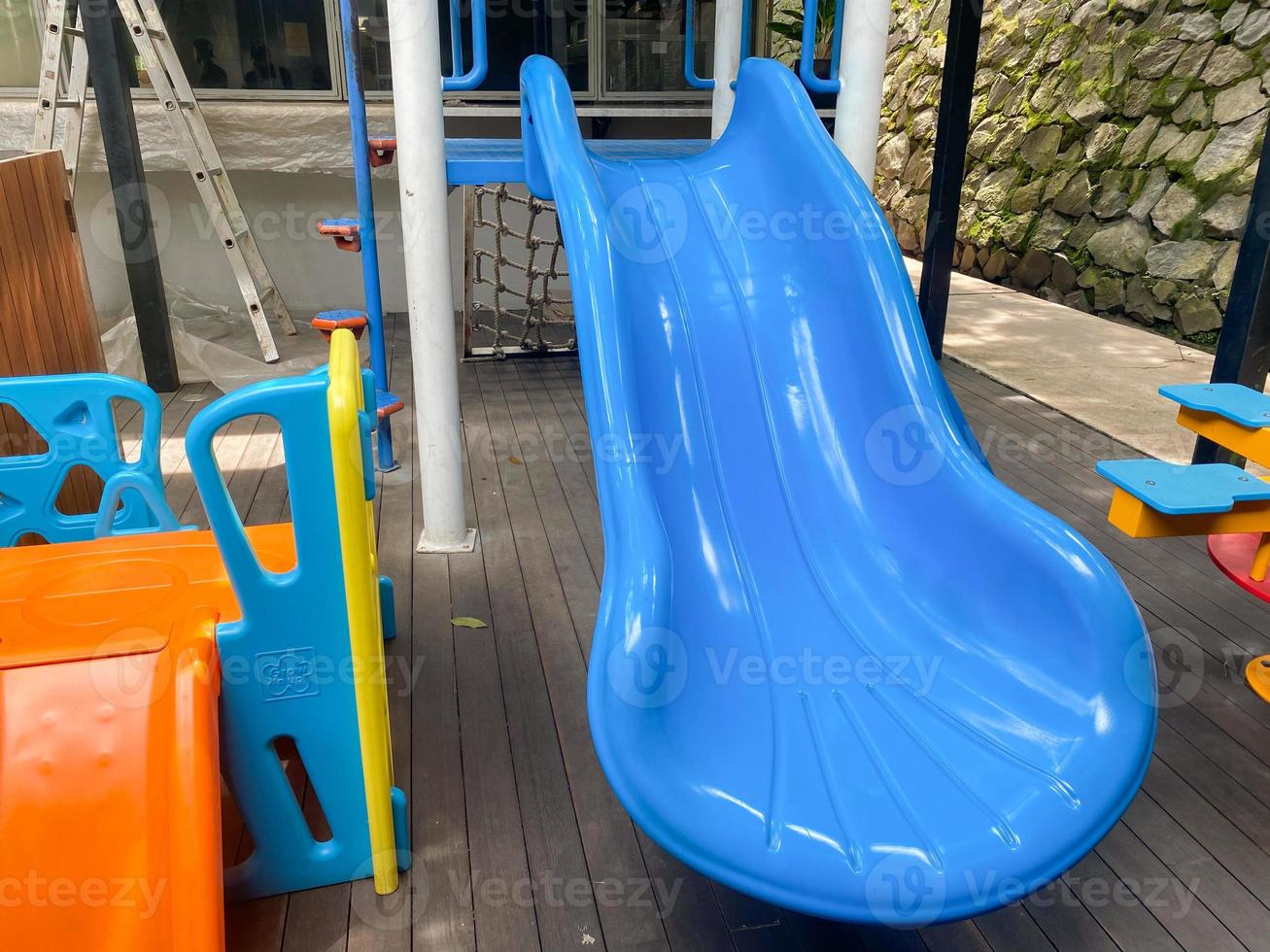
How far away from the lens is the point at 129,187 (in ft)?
13.4

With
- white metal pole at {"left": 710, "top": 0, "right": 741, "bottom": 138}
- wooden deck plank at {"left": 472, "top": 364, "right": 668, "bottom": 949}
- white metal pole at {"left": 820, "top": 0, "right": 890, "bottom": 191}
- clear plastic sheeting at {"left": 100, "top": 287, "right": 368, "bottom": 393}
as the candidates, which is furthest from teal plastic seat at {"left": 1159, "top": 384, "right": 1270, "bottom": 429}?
clear plastic sheeting at {"left": 100, "top": 287, "right": 368, "bottom": 393}

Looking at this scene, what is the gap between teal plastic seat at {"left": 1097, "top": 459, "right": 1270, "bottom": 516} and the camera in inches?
55.4

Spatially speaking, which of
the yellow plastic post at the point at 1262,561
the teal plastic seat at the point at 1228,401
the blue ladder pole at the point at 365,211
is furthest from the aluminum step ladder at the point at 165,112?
the yellow plastic post at the point at 1262,561

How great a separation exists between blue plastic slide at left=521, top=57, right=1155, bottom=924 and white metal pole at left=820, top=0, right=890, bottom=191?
0.14 metres

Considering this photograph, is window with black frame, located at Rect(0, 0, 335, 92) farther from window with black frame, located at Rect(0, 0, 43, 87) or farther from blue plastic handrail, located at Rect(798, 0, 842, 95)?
blue plastic handrail, located at Rect(798, 0, 842, 95)

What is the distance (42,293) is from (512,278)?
3646mm

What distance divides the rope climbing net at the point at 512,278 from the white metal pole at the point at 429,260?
166cm

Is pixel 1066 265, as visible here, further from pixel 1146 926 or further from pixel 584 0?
pixel 1146 926

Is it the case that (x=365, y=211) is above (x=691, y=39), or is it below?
below

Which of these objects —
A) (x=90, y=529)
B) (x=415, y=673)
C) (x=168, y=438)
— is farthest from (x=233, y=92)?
(x=415, y=673)

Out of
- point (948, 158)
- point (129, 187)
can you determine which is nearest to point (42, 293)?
point (129, 187)

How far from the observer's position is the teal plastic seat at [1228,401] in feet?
5.44

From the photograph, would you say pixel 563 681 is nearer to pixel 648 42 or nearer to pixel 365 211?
pixel 365 211

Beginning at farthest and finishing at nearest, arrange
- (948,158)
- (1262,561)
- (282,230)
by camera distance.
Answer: (282,230) → (948,158) → (1262,561)
